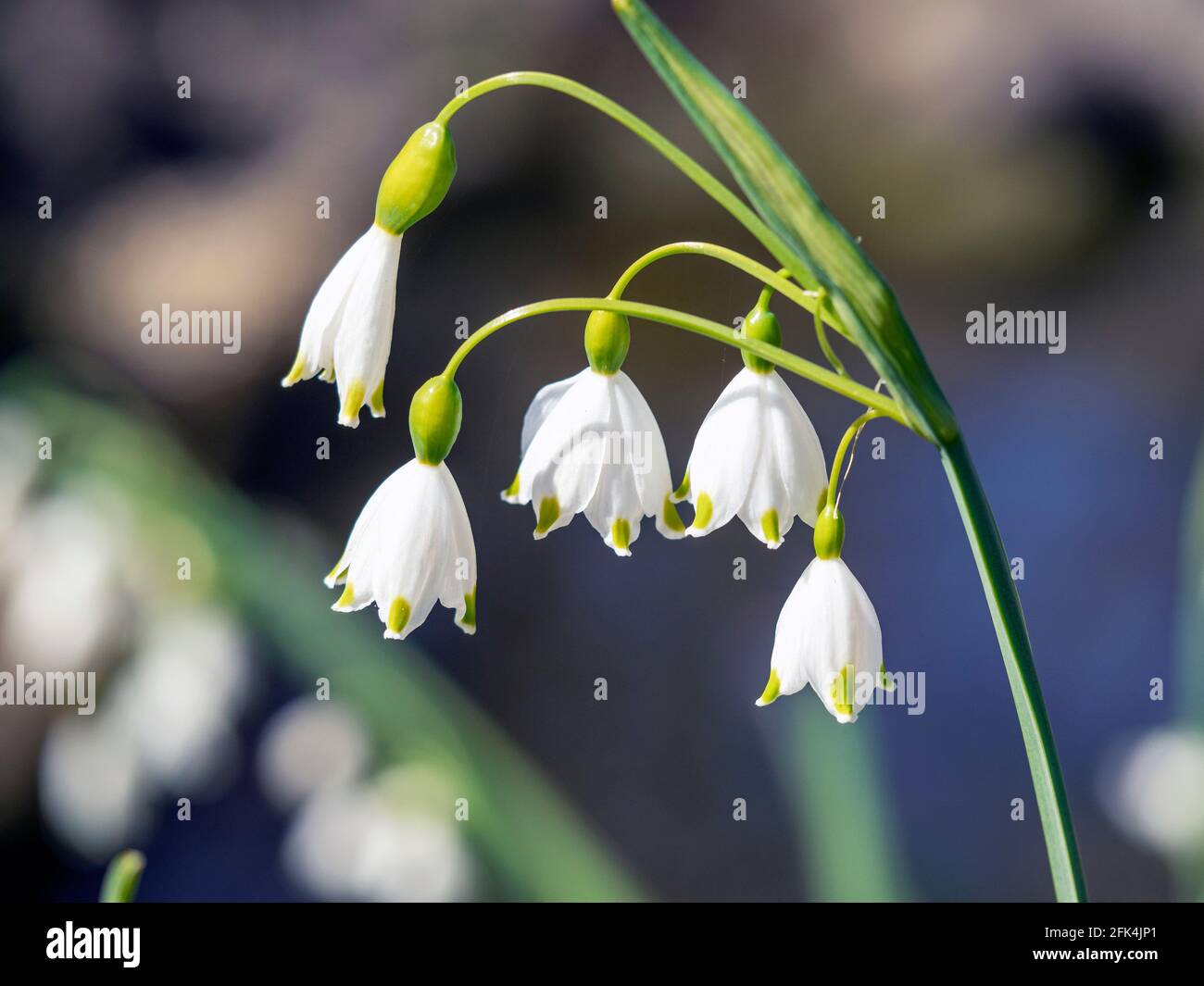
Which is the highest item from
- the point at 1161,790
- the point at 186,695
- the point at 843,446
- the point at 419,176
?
the point at 419,176

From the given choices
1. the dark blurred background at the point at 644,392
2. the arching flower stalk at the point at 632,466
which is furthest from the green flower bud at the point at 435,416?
the dark blurred background at the point at 644,392

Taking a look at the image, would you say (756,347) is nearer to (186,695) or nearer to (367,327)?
(367,327)

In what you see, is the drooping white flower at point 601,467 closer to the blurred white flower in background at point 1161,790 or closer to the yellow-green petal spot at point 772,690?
the yellow-green petal spot at point 772,690

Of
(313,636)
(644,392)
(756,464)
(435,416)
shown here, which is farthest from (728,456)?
(313,636)

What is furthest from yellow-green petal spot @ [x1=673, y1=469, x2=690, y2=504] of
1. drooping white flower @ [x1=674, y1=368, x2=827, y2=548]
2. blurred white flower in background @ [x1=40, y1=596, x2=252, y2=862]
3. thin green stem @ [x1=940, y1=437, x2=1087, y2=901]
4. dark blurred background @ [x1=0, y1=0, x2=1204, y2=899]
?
blurred white flower in background @ [x1=40, y1=596, x2=252, y2=862]
